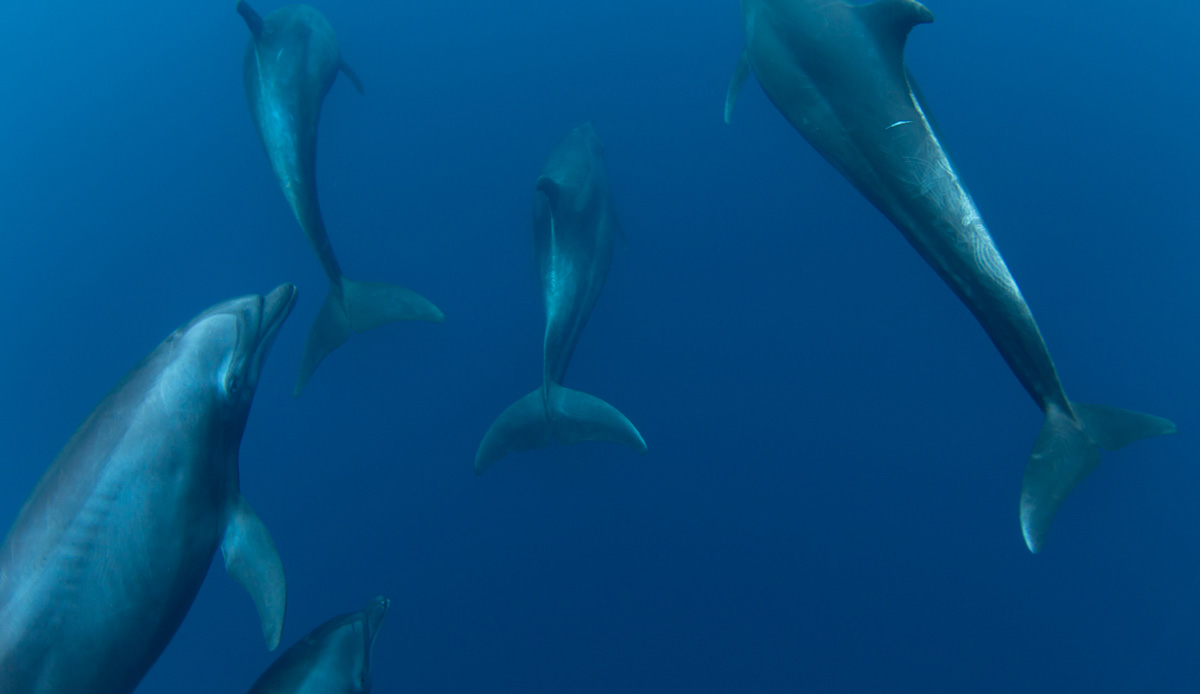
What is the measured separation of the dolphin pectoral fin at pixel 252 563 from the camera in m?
4.41

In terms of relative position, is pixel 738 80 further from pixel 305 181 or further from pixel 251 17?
pixel 251 17

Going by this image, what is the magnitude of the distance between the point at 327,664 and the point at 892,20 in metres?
6.51

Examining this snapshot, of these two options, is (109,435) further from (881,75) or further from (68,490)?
(881,75)

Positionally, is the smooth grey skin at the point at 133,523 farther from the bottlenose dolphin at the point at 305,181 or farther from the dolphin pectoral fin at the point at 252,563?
the bottlenose dolphin at the point at 305,181

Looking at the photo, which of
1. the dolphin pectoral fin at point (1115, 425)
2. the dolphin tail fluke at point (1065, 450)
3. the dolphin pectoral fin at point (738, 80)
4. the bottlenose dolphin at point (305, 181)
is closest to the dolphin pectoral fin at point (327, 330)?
the bottlenose dolphin at point (305, 181)

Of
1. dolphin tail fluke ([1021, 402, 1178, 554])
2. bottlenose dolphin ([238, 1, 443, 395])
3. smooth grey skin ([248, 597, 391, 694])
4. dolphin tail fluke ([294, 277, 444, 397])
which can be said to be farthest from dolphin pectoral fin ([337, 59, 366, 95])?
dolphin tail fluke ([1021, 402, 1178, 554])

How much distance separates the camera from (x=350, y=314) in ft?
21.0

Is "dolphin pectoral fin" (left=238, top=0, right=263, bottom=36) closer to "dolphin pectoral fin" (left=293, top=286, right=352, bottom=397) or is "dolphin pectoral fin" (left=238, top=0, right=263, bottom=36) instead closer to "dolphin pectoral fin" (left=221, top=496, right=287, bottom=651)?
"dolphin pectoral fin" (left=293, top=286, right=352, bottom=397)

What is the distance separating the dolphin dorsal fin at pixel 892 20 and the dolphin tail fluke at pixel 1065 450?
2.95 m

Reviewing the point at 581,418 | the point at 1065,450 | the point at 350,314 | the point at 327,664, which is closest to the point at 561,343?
the point at 581,418

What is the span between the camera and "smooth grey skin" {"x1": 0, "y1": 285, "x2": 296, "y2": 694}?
3467 mm

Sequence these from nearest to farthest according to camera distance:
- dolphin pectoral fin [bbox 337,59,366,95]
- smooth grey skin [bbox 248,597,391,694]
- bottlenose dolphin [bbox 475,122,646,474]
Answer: smooth grey skin [bbox 248,597,391,694], bottlenose dolphin [bbox 475,122,646,474], dolphin pectoral fin [bbox 337,59,366,95]

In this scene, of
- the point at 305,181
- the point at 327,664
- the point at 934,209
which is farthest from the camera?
the point at 305,181

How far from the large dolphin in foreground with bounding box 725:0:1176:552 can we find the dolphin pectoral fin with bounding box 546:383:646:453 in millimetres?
3011
